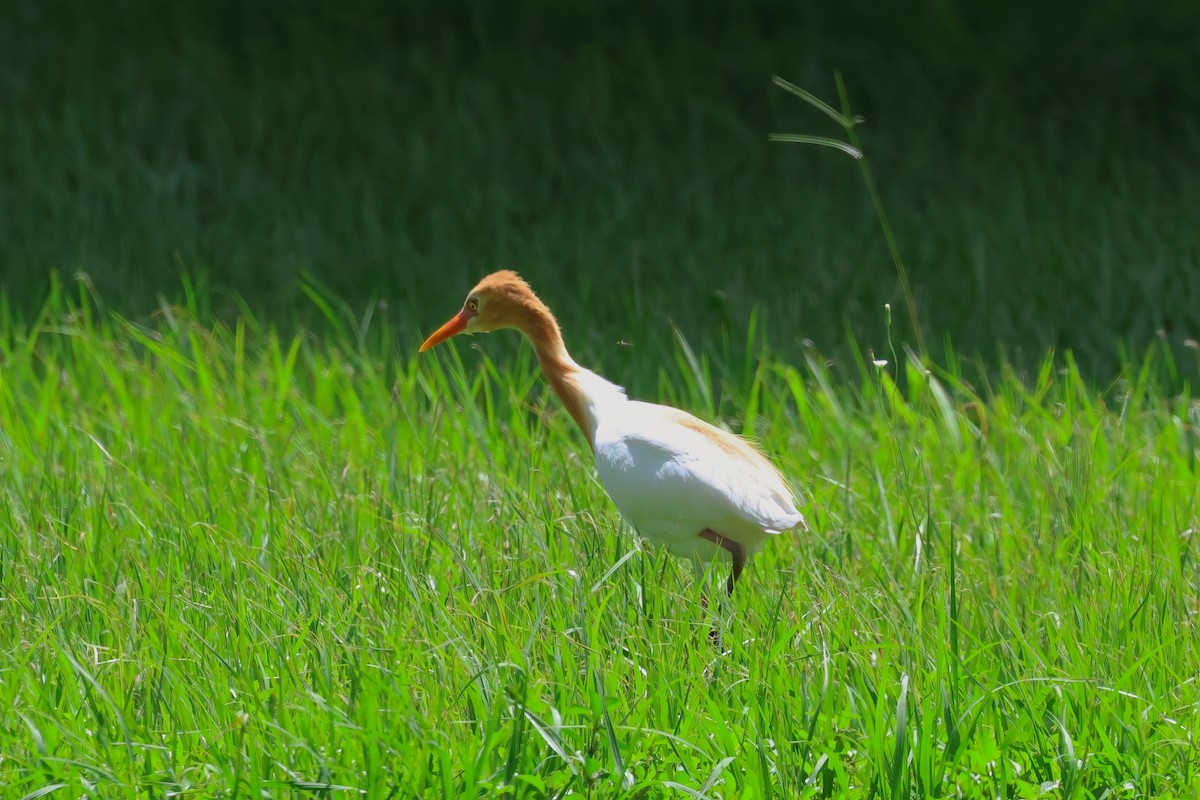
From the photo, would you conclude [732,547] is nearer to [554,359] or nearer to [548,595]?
[548,595]

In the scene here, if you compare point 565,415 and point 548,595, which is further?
point 565,415

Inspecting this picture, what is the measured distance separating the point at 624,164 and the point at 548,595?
14.2 feet

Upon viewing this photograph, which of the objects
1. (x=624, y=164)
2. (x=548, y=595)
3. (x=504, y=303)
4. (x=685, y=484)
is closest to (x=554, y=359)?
(x=504, y=303)

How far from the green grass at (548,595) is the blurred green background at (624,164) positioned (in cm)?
68

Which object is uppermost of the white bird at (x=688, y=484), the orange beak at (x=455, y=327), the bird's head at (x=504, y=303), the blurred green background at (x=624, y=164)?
the bird's head at (x=504, y=303)

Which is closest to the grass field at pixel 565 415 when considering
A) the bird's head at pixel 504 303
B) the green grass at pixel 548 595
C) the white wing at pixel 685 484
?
the green grass at pixel 548 595

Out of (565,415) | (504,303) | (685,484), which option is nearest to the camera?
(685,484)

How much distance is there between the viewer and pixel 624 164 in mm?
7246

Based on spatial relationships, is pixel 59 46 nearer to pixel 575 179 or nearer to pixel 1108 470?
pixel 575 179

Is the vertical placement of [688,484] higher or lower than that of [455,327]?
lower

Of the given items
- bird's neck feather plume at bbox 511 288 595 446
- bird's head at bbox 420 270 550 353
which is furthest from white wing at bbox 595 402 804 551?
bird's head at bbox 420 270 550 353

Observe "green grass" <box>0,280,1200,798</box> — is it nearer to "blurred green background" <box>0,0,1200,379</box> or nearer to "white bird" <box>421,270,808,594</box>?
"white bird" <box>421,270,808,594</box>

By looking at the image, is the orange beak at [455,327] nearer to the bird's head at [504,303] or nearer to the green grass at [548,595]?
the bird's head at [504,303]

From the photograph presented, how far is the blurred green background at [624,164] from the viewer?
18.7 ft
